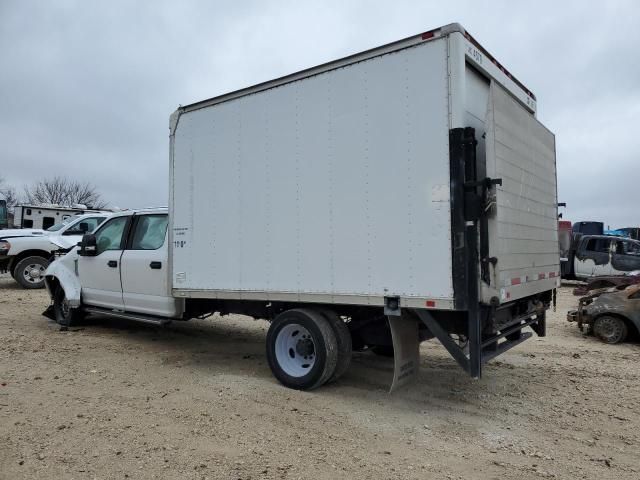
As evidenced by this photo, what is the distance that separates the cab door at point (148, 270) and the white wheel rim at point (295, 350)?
1891 mm

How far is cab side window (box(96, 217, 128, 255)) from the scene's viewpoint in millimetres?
7352

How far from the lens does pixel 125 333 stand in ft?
26.4

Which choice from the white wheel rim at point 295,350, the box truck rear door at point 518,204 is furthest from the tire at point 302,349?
the box truck rear door at point 518,204

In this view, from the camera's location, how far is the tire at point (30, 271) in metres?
13.0

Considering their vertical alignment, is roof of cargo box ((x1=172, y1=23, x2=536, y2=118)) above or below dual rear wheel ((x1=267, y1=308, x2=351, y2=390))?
above

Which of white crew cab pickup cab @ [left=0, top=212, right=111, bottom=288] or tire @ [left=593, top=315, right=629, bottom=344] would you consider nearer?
tire @ [left=593, top=315, right=629, bottom=344]

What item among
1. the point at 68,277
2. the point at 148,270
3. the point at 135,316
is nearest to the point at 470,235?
the point at 148,270

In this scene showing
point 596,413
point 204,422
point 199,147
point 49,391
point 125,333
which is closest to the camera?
point 204,422

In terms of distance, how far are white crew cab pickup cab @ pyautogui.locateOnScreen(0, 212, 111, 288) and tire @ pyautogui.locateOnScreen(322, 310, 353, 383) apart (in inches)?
389

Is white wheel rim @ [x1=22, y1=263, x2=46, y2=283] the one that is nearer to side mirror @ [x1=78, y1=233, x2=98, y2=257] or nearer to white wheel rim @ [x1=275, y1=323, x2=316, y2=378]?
side mirror @ [x1=78, y1=233, x2=98, y2=257]

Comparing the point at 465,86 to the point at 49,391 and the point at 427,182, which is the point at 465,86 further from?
the point at 49,391

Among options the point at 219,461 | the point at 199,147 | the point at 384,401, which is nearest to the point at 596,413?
the point at 384,401

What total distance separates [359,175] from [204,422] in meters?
2.70

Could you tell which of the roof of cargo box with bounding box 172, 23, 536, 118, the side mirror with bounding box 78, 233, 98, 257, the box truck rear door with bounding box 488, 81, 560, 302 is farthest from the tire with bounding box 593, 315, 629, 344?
the side mirror with bounding box 78, 233, 98, 257
